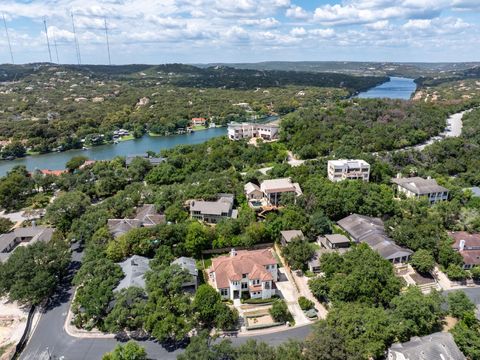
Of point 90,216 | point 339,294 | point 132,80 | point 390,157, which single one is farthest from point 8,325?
point 132,80

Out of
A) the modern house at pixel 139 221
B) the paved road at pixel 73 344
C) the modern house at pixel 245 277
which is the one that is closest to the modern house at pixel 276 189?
the modern house at pixel 139 221

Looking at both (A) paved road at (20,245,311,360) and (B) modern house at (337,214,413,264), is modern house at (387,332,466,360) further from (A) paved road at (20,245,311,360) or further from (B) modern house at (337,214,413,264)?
(B) modern house at (337,214,413,264)

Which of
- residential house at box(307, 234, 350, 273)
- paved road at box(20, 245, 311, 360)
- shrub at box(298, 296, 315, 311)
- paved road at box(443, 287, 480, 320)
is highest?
residential house at box(307, 234, 350, 273)

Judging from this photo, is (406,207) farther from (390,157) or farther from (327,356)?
(327,356)

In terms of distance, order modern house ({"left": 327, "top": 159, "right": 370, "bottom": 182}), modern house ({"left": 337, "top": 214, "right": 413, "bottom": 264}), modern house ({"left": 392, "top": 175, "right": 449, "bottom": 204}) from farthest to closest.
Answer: modern house ({"left": 327, "top": 159, "right": 370, "bottom": 182}), modern house ({"left": 392, "top": 175, "right": 449, "bottom": 204}), modern house ({"left": 337, "top": 214, "right": 413, "bottom": 264})

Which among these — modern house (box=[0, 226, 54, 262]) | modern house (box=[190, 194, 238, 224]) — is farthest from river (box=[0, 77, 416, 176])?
modern house (box=[190, 194, 238, 224])

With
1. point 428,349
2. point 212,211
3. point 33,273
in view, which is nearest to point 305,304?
point 428,349

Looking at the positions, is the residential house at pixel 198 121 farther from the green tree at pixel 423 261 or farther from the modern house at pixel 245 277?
the green tree at pixel 423 261
